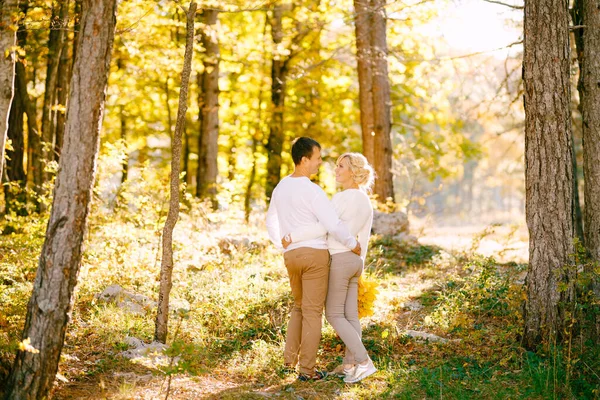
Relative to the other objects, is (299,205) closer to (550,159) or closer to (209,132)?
(550,159)

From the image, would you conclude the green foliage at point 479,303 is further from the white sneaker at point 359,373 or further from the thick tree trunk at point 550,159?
the white sneaker at point 359,373

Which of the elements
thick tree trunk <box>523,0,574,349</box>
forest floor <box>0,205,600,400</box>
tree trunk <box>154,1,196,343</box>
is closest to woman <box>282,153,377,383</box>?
forest floor <box>0,205,600,400</box>

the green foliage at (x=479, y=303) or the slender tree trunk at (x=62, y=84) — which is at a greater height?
the slender tree trunk at (x=62, y=84)

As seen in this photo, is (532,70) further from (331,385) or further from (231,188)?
(231,188)

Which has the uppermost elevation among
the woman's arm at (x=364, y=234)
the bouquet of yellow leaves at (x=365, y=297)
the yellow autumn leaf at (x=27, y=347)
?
the woman's arm at (x=364, y=234)

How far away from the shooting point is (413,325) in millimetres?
7184

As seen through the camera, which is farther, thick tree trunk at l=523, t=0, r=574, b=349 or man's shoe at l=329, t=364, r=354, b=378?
thick tree trunk at l=523, t=0, r=574, b=349

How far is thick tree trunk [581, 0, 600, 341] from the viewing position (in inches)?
259

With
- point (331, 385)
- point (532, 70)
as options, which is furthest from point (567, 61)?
point (331, 385)

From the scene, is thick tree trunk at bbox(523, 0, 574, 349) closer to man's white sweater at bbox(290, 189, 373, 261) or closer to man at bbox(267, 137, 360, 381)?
man's white sweater at bbox(290, 189, 373, 261)

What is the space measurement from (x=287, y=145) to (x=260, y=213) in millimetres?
4376

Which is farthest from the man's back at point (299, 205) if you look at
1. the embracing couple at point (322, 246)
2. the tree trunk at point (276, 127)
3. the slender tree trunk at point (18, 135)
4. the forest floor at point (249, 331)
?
the tree trunk at point (276, 127)

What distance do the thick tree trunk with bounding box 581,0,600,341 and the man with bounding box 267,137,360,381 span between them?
3.13 m

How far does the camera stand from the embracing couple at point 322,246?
517cm
